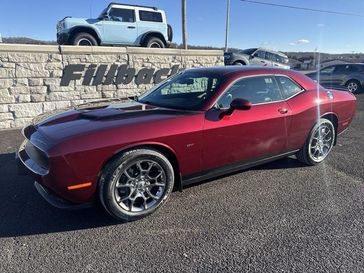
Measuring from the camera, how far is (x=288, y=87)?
4.27 meters

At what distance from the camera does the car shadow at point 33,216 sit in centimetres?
294

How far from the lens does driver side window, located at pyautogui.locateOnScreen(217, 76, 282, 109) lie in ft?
11.8

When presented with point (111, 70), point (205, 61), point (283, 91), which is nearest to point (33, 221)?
point (283, 91)

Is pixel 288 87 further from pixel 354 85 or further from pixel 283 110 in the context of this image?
pixel 354 85

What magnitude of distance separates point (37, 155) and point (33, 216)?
68 cm

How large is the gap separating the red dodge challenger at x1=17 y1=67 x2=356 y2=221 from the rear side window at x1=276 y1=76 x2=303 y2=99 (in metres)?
0.02

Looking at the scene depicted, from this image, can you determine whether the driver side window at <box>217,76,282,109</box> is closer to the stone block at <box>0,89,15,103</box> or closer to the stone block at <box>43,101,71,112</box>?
the stone block at <box>43,101,71,112</box>

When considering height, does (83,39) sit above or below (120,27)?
below

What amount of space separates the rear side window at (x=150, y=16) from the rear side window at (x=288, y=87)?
9.54 metres

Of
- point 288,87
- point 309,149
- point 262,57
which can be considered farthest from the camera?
point 262,57

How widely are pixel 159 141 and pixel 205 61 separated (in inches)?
280

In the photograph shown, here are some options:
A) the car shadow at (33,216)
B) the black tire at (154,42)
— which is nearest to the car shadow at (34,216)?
the car shadow at (33,216)

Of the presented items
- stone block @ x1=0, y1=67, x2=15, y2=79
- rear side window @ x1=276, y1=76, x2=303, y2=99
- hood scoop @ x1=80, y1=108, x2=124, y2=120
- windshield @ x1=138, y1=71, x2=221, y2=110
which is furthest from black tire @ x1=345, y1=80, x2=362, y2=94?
hood scoop @ x1=80, y1=108, x2=124, y2=120

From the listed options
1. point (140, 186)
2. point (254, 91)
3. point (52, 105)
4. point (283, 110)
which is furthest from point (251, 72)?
point (52, 105)
